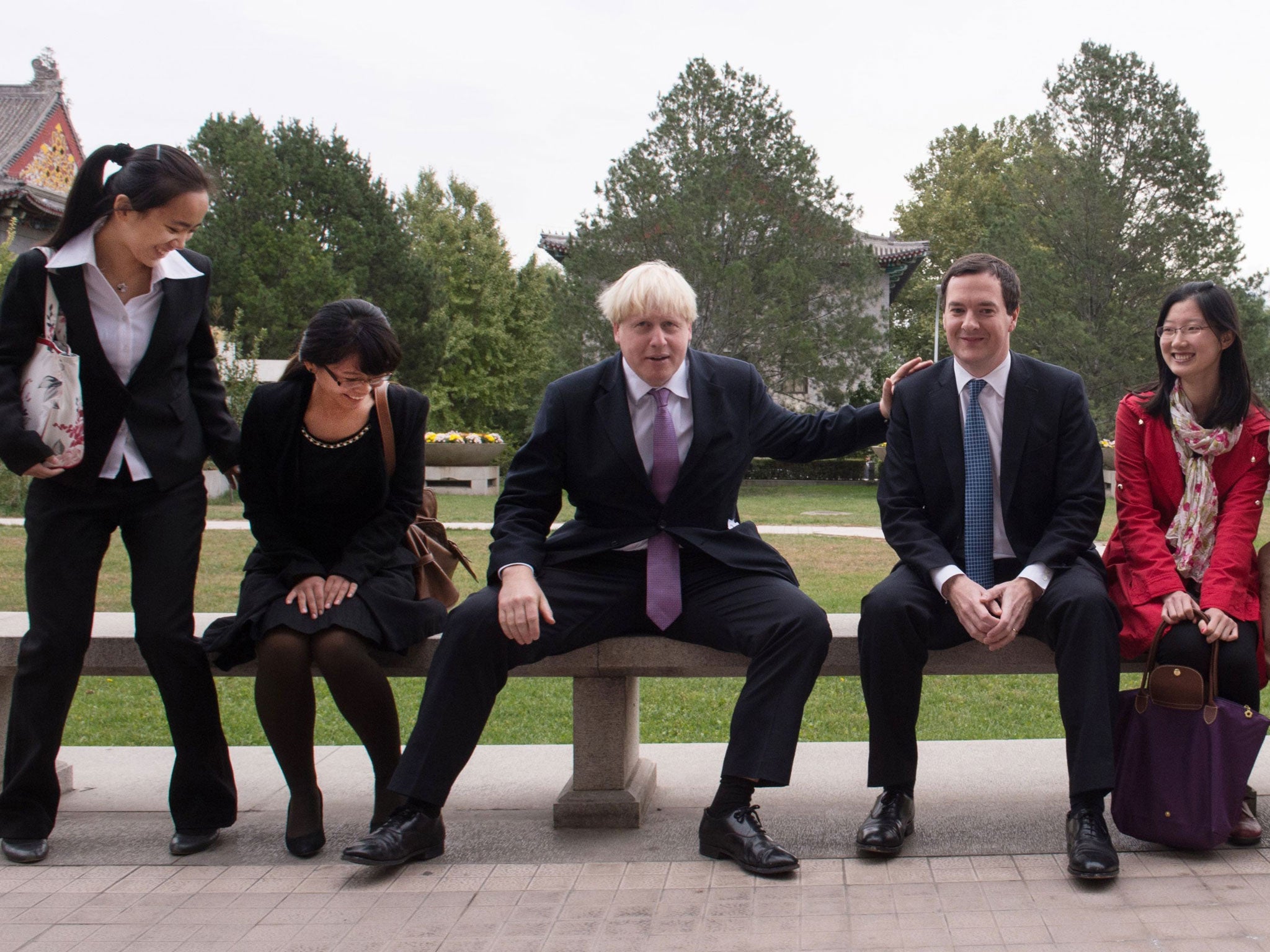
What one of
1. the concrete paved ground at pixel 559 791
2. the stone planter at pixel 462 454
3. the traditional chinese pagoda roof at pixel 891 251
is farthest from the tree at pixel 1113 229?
the concrete paved ground at pixel 559 791

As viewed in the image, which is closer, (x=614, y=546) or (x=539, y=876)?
(x=539, y=876)

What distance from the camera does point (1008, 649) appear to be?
3.37m

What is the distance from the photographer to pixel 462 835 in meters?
3.42

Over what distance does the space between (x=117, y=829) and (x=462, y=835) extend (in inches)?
40.2

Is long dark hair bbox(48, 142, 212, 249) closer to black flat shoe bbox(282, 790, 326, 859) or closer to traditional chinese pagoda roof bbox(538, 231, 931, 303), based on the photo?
black flat shoe bbox(282, 790, 326, 859)

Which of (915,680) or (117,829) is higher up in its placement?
(915,680)

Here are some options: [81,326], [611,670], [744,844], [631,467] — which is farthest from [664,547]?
[81,326]

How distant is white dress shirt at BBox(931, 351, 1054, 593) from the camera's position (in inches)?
137

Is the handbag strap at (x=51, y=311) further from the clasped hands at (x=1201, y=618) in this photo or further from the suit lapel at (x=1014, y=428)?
the clasped hands at (x=1201, y=618)

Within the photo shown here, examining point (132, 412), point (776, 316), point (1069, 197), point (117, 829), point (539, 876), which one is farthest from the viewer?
point (1069, 197)

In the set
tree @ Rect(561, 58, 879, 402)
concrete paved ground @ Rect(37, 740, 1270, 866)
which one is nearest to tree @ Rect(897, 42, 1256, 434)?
tree @ Rect(561, 58, 879, 402)

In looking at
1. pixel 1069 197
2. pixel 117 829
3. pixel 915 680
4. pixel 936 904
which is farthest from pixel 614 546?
pixel 1069 197

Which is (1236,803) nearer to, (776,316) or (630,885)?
(630,885)

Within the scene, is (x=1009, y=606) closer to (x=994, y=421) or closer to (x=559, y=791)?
(x=994, y=421)
